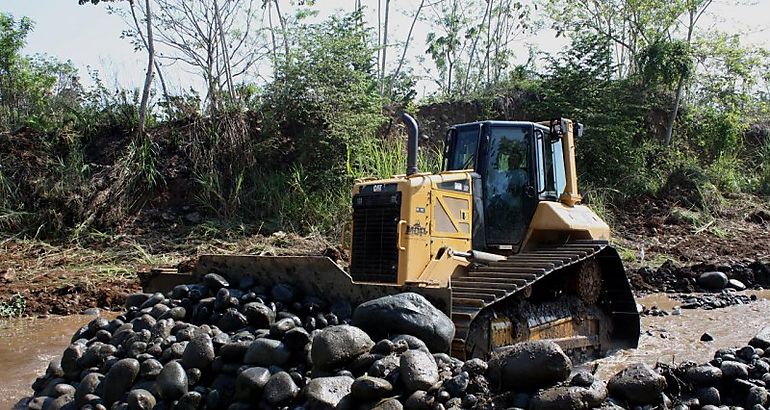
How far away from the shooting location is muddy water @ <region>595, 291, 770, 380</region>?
7.89 meters

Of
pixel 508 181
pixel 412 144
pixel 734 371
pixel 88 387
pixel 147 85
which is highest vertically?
pixel 147 85

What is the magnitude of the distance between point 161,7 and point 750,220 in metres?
15.7

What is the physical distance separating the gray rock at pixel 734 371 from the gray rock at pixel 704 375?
0.05m

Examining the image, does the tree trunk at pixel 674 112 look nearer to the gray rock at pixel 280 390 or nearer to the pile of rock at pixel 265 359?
the pile of rock at pixel 265 359

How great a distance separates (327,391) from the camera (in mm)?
4535

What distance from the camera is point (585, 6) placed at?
77.3 feet

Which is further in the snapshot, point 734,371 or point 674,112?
point 674,112

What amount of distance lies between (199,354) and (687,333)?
6313mm

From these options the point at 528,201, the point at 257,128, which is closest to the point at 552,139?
the point at 528,201

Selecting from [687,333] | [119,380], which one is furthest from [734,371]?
[687,333]

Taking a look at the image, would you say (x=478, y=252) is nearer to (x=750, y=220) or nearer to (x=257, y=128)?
(x=257, y=128)

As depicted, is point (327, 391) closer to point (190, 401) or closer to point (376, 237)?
point (190, 401)

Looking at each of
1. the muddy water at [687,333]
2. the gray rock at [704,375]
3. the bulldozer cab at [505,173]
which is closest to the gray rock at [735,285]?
the muddy water at [687,333]

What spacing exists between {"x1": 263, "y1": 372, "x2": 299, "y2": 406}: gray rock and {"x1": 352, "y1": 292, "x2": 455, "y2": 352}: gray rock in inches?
31.4
